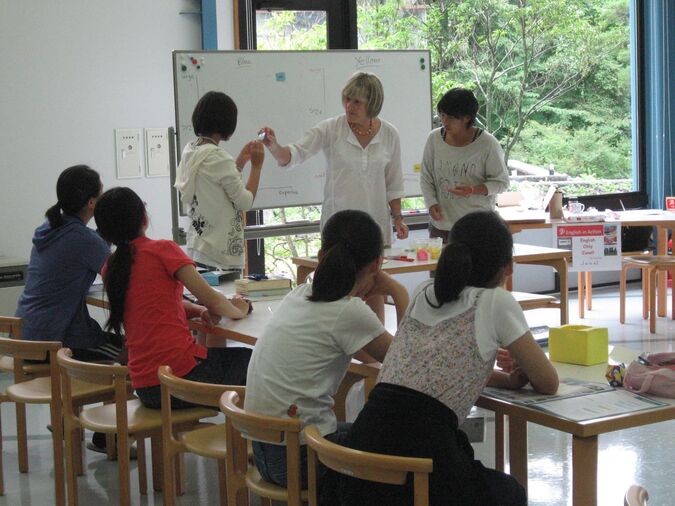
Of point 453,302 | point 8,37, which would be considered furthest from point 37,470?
point 8,37

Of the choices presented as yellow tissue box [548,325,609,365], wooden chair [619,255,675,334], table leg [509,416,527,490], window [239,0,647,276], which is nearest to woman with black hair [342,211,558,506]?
yellow tissue box [548,325,609,365]

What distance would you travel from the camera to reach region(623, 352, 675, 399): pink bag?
2271 mm

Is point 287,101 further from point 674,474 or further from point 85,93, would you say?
point 674,474

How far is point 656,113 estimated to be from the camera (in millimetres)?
8398

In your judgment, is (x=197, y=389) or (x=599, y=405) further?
(x=197, y=389)

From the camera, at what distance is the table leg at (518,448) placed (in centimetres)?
283

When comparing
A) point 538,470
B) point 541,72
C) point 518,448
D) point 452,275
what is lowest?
point 538,470

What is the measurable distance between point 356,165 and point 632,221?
107 inches

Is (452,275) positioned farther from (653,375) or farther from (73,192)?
(73,192)

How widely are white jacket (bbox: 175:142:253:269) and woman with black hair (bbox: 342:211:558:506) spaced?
1.88m

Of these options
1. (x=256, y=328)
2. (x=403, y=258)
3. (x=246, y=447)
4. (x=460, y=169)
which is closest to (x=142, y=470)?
(x=256, y=328)

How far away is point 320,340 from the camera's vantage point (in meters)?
2.45

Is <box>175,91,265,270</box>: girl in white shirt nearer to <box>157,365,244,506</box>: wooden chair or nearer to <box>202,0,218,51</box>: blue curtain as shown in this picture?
<box>157,365,244,506</box>: wooden chair

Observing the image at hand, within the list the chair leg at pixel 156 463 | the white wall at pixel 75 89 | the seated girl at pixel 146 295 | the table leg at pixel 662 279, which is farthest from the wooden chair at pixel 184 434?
the table leg at pixel 662 279
